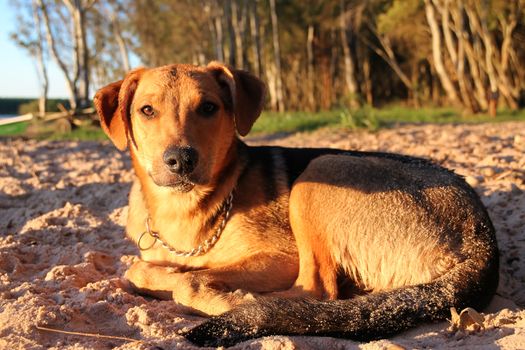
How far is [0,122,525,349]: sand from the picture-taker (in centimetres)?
291

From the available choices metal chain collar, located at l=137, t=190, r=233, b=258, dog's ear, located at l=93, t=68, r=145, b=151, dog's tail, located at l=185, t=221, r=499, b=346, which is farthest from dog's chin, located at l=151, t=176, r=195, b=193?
dog's tail, located at l=185, t=221, r=499, b=346

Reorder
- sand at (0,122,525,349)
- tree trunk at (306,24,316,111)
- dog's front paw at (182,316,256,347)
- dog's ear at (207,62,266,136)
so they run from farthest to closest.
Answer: tree trunk at (306,24,316,111) < dog's ear at (207,62,266,136) < sand at (0,122,525,349) < dog's front paw at (182,316,256,347)

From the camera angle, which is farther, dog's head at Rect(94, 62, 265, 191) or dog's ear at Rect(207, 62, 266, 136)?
dog's ear at Rect(207, 62, 266, 136)

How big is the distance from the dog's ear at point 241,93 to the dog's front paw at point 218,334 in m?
1.78

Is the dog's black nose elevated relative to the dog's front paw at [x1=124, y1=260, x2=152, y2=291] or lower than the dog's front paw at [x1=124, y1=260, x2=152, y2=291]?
elevated

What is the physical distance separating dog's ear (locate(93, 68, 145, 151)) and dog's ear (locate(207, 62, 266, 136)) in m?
0.67

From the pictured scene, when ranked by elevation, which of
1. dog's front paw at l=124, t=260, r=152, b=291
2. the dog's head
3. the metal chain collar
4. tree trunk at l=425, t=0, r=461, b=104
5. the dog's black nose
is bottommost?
dog's front paw at l=124, t=260, r=152, b=291

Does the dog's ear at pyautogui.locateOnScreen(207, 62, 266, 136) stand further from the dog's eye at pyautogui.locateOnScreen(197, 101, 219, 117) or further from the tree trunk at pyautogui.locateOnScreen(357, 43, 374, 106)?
the tree trunk at pyautogui.locateOnScreen(357, 43, 374, 106)

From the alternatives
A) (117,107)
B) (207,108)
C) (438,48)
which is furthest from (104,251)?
(438,48)

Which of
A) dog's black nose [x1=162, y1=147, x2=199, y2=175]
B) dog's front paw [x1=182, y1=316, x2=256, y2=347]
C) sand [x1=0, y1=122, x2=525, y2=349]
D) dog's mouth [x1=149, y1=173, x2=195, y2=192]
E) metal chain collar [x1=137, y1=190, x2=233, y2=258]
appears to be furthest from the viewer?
metal chain collar [x1=137, y1=190, x2=233, y2=258]

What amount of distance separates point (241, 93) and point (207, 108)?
411mm

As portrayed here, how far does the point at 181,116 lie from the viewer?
3.92 metres

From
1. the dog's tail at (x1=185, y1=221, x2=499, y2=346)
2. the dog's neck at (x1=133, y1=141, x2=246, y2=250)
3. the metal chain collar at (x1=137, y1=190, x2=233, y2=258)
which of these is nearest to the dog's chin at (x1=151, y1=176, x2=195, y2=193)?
the dog's neck at (x1=133, y1=141, x2=246, y2=250)

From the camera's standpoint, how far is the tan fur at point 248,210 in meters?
3.78
